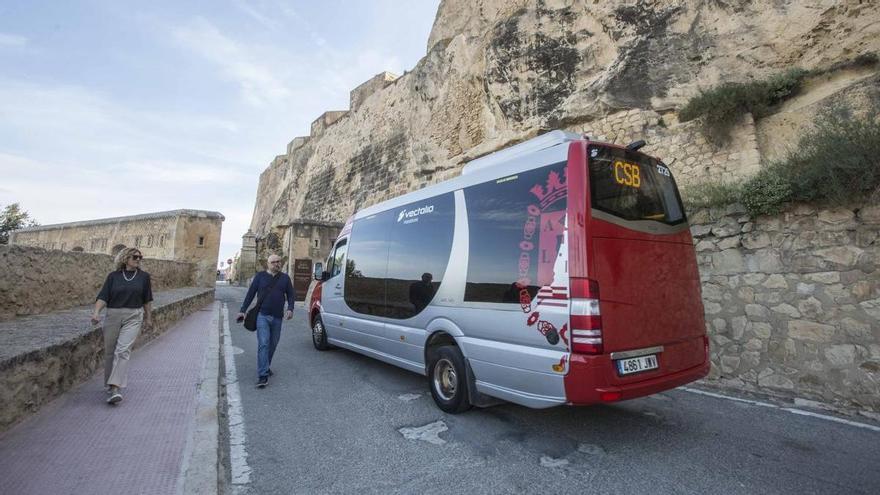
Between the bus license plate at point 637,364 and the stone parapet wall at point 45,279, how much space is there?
747 cm

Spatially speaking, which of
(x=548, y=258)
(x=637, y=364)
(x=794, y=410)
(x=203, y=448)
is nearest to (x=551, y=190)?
(x=548, y=258)

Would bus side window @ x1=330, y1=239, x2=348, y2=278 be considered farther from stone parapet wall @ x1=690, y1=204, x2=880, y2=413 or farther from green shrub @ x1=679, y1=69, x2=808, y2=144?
green shrub @ x1=679, y1=69, x2=808, y2=144

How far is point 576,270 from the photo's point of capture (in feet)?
9.20

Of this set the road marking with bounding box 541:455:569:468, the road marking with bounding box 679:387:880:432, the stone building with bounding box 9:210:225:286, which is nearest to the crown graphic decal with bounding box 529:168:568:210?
the road marking with bounding box 541:455:569:468

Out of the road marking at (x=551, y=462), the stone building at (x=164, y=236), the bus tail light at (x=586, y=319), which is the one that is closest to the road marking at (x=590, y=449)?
the road marking at (x=551, y=462)

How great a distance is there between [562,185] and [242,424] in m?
3.47

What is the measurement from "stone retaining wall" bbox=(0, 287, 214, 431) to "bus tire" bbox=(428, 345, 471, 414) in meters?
3.41

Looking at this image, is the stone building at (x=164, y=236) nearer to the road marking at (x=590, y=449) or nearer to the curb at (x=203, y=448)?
the curb at (x=203, y=448)

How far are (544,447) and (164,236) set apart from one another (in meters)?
24.4

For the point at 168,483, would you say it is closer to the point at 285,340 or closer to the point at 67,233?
the point at 285,340

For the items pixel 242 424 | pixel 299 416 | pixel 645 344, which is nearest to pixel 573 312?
pixel 645 344

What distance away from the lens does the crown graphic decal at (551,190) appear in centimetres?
304

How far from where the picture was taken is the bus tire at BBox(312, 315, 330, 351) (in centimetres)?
692

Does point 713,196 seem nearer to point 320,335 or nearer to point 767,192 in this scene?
point 767,192
